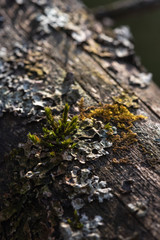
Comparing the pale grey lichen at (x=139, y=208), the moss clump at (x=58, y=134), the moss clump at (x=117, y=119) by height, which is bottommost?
the moss clump at (x=58, y=134)

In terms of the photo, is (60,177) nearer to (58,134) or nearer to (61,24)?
→ (58,134)

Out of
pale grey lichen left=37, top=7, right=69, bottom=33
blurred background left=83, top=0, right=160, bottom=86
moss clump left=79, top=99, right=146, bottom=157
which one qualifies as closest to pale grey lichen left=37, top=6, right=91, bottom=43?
pale grey lichen left=37, top=7, right=69, bottom=33

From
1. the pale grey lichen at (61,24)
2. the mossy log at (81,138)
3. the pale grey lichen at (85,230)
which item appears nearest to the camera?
the pale grey lichen at (85,230)

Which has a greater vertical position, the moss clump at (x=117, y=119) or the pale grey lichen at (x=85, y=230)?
the moss clump at (x=117, y=119)

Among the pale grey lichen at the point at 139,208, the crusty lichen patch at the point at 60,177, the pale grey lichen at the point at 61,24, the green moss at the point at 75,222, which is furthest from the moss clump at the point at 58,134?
the pale grey lichen at the point at 61,24

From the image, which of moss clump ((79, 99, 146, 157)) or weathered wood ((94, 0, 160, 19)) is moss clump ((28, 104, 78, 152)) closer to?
moss clump ((79, 99, 146, 157))

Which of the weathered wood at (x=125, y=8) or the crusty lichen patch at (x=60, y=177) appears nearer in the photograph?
the crusty lichen patch at (x=60, y=177)

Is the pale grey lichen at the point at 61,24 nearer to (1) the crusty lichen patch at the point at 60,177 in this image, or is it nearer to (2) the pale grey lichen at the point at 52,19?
(2) the pale grey lichen at the point at 52,19

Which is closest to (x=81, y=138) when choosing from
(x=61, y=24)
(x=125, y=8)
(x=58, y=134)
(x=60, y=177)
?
(x=58, y=134)
